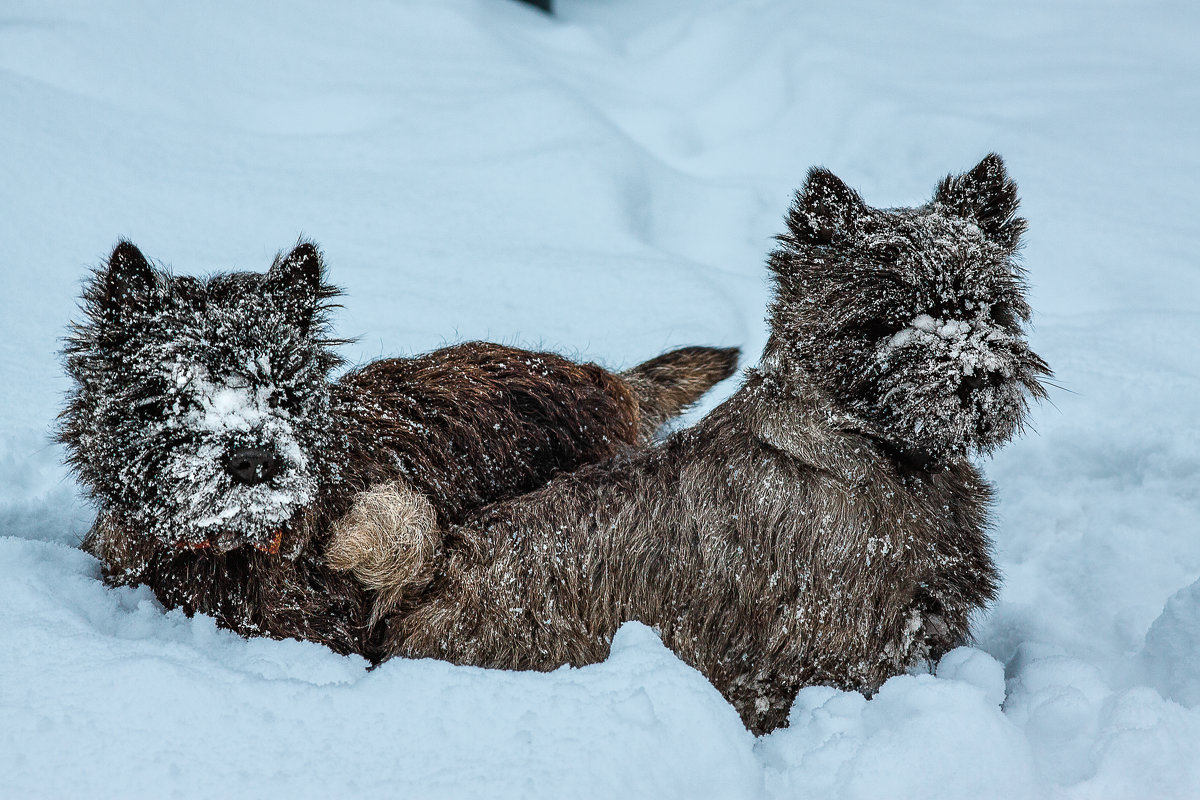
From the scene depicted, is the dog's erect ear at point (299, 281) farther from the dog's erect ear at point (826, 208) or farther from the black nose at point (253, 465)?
the dog's erect ear at point (826, 208)

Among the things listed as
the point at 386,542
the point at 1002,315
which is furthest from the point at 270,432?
the point at 1002,315

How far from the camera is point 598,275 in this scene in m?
5.05

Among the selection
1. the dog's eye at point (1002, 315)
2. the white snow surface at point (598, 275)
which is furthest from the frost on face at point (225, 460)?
the dog's eye at point (1002, 315)

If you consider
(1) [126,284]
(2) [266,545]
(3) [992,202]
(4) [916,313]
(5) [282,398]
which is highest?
(3) [992,202]

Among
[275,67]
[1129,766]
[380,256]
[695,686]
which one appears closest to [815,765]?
[695,686]

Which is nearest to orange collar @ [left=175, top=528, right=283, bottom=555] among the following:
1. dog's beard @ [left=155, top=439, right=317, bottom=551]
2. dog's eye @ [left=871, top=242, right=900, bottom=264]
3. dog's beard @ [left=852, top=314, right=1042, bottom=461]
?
dog's beard @ [left=155, top=439, right=317, bottom=551]

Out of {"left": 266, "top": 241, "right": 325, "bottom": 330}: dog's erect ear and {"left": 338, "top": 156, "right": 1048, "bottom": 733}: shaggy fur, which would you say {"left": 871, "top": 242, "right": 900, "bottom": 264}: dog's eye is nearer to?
{"left": 338, "top": 156, "right": 1048, "bottom": 733}: shaggy fur

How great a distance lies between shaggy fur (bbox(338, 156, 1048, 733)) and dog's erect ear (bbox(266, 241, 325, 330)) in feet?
1.90

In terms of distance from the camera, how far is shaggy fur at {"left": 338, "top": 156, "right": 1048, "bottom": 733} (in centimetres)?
265

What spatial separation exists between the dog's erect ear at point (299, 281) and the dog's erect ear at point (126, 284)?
318 mm

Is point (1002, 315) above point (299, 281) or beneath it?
above

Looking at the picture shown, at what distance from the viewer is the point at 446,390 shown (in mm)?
3027

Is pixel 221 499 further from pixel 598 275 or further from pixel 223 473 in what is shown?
pixel 598 275

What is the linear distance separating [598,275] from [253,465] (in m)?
2.89
